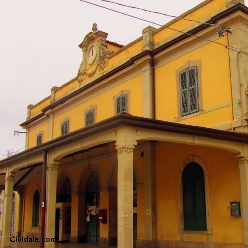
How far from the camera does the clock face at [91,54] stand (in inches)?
761

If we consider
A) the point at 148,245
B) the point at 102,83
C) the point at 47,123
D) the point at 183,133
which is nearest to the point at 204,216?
the point at 148,245

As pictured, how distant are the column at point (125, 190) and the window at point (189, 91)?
425 centimetres

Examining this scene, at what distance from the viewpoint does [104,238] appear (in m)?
16.1

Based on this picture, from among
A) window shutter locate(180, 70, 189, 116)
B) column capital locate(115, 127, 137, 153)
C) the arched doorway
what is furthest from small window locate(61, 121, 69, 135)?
column capital locate(115, 127, 137, 153)

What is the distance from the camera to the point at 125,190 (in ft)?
30.1

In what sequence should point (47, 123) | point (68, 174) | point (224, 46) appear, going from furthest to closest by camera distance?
point (47, 123), point (68, 174), point (224, 46)

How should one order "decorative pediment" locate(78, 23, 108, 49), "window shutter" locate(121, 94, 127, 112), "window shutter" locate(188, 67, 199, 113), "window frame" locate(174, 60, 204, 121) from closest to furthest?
"window frame" locate(174, 60, 204, 121), "window shutter" locate(188, 67, 199, 113), "window shutter" locate(121, 94, 127, 112), "decorative pediment" locate(78, 23, 108, 49)

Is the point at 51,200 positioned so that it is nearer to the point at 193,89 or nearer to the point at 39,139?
the point at 193,89

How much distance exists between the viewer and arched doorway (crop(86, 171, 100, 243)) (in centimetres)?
1777

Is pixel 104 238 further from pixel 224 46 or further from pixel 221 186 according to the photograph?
pixel 224 46

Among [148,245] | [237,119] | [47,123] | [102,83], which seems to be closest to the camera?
[237,119]

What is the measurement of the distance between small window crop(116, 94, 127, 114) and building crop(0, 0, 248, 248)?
0.15 feet

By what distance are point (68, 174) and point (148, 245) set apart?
705 centimetres

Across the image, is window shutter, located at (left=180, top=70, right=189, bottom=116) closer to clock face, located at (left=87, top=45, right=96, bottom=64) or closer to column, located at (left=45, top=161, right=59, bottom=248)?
column, located at (left=45, top=161, right=59, bottom=248)
